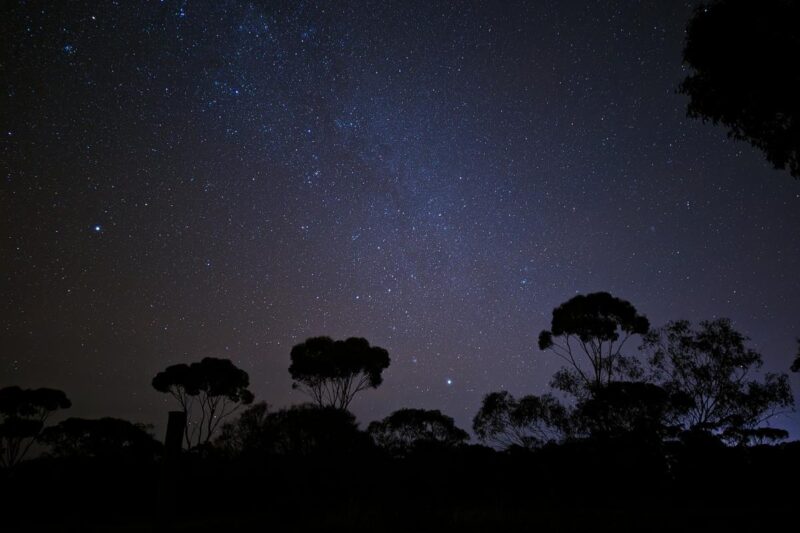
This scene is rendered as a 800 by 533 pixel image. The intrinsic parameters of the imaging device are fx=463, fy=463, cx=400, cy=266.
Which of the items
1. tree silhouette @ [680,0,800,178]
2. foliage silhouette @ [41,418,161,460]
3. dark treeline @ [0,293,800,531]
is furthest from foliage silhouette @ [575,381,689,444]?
foliage silhouette @ [41,418,161,460]

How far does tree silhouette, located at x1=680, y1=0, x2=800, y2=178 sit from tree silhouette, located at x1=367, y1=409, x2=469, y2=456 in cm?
3464

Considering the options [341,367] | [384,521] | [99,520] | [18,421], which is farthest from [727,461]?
[18,421]

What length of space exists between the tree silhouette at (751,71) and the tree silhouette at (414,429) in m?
34.6

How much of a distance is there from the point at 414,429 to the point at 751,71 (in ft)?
127

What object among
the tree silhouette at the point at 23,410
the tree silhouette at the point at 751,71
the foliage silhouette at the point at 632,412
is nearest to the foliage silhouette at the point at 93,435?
the tree silhouette at the point at 23,410

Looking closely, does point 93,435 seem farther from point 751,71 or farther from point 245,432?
point 751,71

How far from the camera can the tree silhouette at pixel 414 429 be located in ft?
135

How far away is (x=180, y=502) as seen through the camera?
22312 mm

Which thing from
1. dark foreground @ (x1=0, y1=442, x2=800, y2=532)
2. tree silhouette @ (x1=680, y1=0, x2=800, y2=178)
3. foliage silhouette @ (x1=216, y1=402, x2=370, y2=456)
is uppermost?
tree silhouette @ (x1=680, y1=0, x2=800, y2=178)

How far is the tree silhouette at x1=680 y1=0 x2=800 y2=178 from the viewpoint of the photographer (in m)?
10.2

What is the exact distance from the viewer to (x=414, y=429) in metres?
43.4

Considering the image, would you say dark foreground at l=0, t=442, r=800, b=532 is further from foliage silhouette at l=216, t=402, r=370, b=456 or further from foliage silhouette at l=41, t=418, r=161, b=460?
foliage silhouette at l=41, t=418, r=161, b=460

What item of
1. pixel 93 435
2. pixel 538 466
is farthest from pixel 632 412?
pixel 93 435

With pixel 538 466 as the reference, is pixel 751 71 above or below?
above
